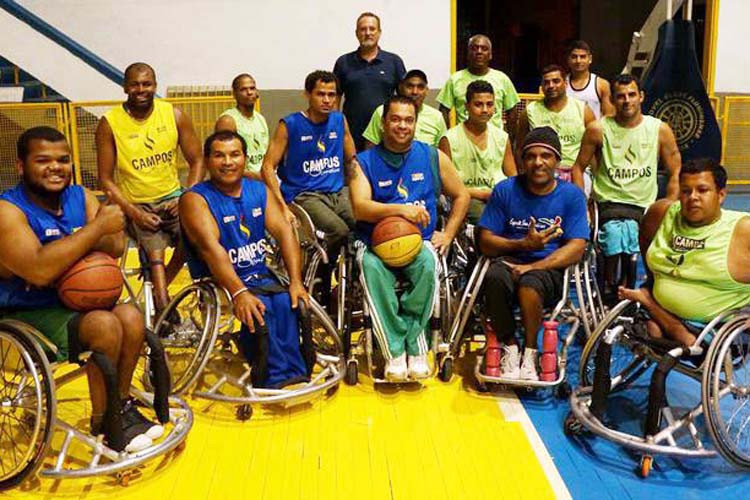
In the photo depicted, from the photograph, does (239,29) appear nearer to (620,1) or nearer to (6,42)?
(6,42)

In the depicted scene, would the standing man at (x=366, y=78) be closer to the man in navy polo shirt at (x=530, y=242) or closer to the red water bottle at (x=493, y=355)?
the man in navy polo shirt at (x=530, y=242)

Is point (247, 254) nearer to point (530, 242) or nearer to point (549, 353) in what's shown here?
point (530, 242)

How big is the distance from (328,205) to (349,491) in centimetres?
210

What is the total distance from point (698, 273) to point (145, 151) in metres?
2.90

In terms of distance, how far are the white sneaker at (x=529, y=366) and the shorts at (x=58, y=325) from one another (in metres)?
1.91

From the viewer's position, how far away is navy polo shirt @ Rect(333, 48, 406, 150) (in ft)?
18.8

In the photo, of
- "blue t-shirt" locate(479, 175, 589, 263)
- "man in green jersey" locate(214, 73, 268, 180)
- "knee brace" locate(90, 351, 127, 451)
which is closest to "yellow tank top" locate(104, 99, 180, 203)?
"man in green jersey" locate(214, 73, 268, 180)

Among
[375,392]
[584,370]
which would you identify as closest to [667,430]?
[584,370]

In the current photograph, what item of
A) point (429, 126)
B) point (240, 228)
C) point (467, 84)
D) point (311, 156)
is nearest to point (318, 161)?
point (311, 156)

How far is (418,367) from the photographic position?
3.60m

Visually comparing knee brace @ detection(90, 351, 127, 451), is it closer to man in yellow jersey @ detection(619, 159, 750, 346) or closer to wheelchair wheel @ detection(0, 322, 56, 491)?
wheelchair wheel @ detection(0, 322, 56, 491)

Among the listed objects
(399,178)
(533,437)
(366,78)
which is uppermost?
(366,78)

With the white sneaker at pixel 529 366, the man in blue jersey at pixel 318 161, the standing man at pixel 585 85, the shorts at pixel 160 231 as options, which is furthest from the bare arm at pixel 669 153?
the shorts at pixel 160 231

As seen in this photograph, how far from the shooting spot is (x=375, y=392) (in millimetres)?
3680
